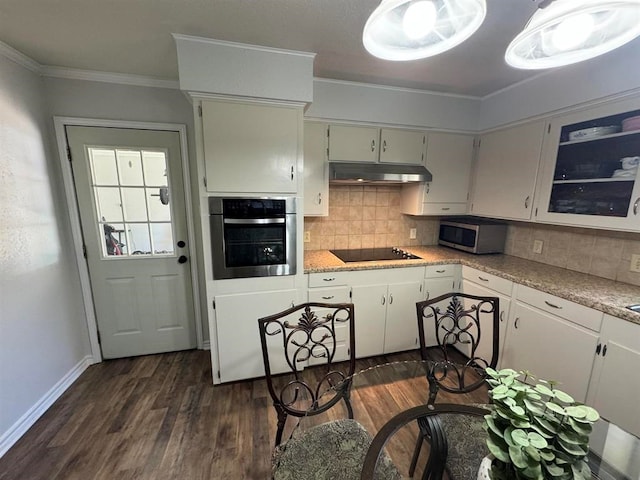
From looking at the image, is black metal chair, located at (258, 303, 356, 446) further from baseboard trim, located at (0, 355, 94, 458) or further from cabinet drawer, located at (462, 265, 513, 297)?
baseboard trim, located at (0, 355, 94, 458)

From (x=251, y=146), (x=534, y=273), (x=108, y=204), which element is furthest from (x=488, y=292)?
(x=108, y=204)

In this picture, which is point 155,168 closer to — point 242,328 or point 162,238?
point 162,238

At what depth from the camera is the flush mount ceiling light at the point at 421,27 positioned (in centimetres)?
75

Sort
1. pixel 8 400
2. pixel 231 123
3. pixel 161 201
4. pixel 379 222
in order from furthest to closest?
pixel 379 222, pixel 161 201, pixel 231 123, pixel 8 400

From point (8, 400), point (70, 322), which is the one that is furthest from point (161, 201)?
point (8, 400)

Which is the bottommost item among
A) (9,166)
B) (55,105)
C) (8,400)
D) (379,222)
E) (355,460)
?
(8,400)

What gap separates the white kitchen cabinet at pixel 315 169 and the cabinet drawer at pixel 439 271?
3.45 feet

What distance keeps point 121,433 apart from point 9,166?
1788mm

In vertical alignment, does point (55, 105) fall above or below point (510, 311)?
above

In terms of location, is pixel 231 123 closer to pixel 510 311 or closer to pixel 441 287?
pixel 441 287

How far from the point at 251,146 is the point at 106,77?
1317mm

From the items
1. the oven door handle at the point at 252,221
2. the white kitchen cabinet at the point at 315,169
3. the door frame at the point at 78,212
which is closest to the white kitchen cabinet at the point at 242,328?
the oven door handle at the point at 252,221

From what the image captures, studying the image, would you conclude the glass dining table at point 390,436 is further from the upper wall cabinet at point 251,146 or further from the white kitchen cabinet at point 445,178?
the white kitchen cabinet at point 445,178

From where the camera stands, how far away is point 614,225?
5.45 ft
